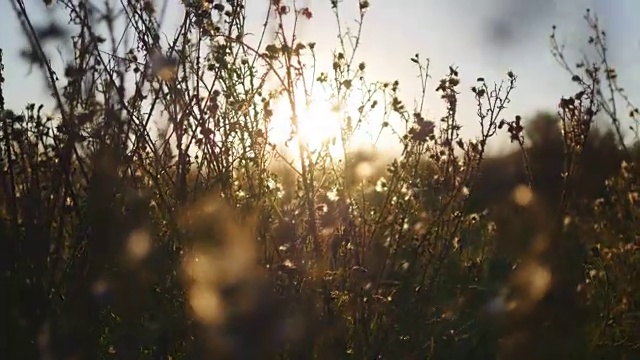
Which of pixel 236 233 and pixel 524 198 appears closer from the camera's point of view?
pixel 236 233

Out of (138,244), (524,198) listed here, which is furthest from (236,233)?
(524,198)

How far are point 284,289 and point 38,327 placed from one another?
90 centimetres

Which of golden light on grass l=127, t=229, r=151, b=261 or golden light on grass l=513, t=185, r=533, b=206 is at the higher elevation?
golden light on grass l=513, t=185, r=533, b=206

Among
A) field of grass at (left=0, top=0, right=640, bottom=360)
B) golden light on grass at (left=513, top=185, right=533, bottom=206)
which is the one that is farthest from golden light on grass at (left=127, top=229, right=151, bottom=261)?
golden light on grass at (left=513, top=185, right=533, bottom=206)

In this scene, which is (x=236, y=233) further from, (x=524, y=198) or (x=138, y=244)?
(x=524, y=198)

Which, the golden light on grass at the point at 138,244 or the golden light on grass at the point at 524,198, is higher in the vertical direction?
the golden light on grass at the point at 524,198

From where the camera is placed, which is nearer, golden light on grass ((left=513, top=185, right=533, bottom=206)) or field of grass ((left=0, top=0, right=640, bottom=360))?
field of grass ((left=0, top=0, right=640, bottom=360))

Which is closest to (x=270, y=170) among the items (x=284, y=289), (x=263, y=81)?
(x=263, y=81)

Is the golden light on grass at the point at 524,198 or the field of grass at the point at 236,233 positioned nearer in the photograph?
the field of grass at the point at 236,233

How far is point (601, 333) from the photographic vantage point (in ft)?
13.4

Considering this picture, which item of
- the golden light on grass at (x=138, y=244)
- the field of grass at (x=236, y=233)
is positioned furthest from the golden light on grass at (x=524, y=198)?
the golden light on grass at (x=138, y=244)

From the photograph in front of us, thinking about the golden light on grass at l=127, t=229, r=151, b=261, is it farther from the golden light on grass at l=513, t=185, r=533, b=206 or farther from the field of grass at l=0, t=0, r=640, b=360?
the golden light on grass at l=513, t=185, r=533, b=206

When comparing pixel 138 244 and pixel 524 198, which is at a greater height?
pixel 524 198

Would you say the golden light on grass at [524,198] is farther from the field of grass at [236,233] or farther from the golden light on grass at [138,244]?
the golden light on grass at [138,244]
